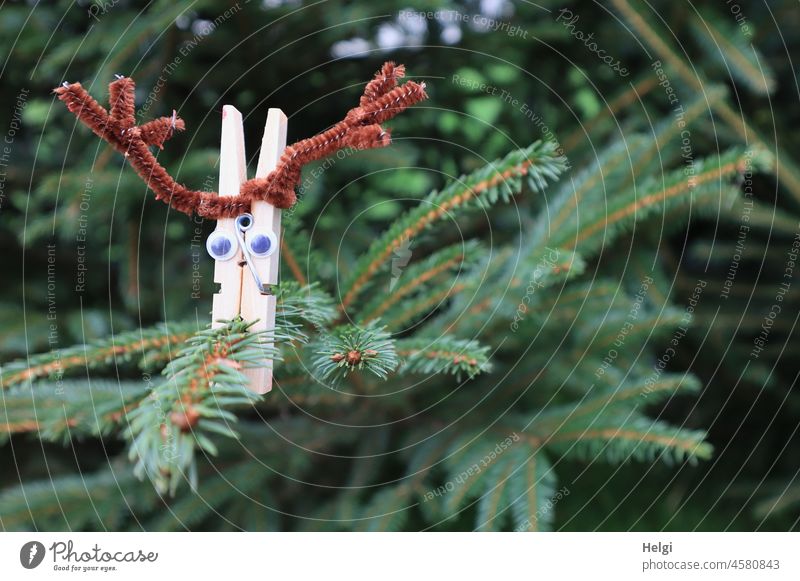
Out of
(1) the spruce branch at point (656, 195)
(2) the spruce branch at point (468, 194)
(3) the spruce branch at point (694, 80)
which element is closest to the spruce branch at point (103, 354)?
(2) the spruce branch at point (468, 194)

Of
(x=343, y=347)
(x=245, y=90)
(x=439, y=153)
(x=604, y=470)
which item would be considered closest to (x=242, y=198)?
(x=343, y=347)

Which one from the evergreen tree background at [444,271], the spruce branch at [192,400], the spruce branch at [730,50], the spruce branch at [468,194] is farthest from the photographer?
the spruce branch at [730,50]

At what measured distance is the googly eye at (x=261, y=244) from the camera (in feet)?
1.01

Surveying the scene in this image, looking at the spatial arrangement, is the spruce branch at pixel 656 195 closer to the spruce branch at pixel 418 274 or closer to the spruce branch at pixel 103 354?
the spruce branch at pixel 418 274

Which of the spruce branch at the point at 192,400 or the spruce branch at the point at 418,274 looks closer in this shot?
the spruce branch at the point at 192,400

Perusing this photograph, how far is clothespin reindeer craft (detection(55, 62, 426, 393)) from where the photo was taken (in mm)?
297

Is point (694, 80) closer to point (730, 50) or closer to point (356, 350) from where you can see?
point (730, 50)

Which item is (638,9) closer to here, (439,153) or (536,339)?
(439,153)

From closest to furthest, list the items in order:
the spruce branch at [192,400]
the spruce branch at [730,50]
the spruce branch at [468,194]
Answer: the spruce branch at [192,400] → the spruce branch at [468,194] → the spruce branch at [730,50]

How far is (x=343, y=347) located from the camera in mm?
314

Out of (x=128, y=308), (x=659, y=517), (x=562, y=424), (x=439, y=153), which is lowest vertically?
(x=659, y=517)

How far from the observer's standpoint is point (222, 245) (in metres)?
0.31

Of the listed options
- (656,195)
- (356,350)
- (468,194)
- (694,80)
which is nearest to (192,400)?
(356,350)

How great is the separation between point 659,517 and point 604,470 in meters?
0.07
